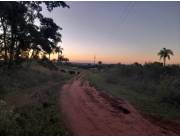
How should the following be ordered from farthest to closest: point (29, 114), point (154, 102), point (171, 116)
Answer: point (154, 102), point (171, 116), point (29, 114)

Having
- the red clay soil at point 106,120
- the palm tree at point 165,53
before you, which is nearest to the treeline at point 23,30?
the red clay soil at point 106,120

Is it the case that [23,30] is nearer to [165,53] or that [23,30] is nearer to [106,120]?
[106,120]

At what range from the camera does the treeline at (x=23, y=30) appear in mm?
23369

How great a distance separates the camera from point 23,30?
25797mm

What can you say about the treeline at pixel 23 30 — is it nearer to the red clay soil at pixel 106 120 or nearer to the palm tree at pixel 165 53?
the red clay soil at pixel 106 120

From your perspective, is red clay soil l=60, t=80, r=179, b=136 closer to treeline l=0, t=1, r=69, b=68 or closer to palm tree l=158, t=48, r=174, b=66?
treeline l=0, t=1, r=69, b=68

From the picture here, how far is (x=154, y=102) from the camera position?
51.4 ft

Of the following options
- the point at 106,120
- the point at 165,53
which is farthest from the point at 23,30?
the point at 165,53

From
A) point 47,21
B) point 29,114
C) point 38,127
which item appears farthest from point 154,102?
point 47,21

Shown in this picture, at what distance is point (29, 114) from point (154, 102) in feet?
25.1

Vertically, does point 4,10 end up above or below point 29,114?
above

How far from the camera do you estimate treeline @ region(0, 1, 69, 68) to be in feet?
76.7

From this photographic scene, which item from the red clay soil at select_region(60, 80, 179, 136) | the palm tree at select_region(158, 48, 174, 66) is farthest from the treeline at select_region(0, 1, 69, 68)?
the palm tree at select_region(158, 48, 174, 66)

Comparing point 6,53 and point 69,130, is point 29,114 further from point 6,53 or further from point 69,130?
point 6,53
